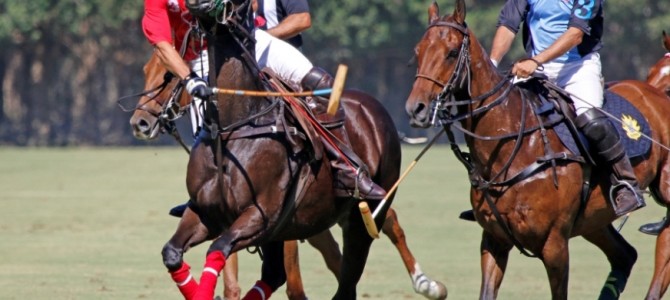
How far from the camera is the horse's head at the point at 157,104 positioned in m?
8.02

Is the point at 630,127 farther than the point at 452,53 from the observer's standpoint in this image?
Yes

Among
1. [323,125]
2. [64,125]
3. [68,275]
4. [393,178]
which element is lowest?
[64,125]

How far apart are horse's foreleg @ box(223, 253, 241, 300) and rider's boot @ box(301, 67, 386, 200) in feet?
4.88

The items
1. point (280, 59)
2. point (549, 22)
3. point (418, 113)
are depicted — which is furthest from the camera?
point (549, 22)

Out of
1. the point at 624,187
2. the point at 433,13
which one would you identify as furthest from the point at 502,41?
the point at 624,187

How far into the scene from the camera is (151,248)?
14.6m

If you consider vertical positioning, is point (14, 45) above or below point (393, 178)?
below

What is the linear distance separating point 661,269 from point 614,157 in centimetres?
123

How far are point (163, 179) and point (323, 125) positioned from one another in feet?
57.5

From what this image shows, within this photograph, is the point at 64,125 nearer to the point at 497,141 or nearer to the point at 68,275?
the point at 68,275

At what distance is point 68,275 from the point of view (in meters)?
12.2

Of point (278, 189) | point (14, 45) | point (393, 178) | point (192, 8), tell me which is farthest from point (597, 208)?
point (14, 45)

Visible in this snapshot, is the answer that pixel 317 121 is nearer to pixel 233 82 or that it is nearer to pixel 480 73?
pixel 233 82

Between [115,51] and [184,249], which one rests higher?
[184,249]
